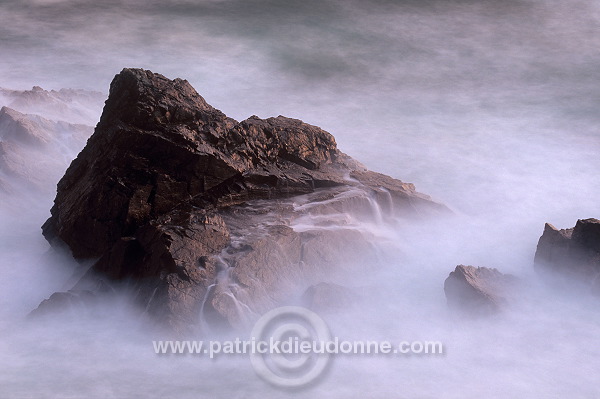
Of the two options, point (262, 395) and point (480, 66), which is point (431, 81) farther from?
point (262, 395)

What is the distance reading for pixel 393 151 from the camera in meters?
16.8

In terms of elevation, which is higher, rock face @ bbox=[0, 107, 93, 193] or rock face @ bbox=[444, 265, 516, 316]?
rock face @ bbox=[0, 107, 93, 193]

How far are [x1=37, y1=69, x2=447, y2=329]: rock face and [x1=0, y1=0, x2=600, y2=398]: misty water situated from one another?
480mm

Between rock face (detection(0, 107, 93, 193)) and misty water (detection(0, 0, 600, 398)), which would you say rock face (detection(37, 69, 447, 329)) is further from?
rock face (detection(0, 107, 93, 193))

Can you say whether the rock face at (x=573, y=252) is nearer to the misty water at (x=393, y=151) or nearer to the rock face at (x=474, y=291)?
the misty water at (x=393, y=151)

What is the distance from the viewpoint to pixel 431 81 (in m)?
19.9

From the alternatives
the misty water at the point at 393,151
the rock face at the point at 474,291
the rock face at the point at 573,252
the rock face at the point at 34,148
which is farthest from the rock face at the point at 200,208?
the rock face at the point at 573,252

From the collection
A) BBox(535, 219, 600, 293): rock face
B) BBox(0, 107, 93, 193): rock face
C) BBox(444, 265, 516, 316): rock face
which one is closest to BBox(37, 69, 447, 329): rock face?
BBox(444, 265, 516, 316): rock face

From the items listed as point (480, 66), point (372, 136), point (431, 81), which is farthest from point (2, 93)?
point (480, 66)

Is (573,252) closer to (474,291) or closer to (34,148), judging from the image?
(474,291)

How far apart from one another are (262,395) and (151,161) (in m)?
3.45

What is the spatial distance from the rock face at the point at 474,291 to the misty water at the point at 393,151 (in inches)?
5.8

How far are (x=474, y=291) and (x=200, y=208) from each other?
11.1 feet

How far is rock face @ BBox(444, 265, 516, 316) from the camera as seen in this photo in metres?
10.8
